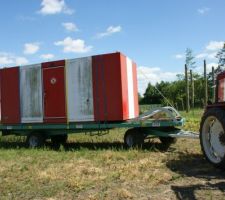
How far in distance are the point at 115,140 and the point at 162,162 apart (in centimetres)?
556

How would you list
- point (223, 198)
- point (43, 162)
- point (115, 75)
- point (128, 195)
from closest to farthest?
point (223, 198), point (128, 195), point (43, 162), point (115, 75)

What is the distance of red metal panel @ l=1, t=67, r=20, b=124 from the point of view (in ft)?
48.7

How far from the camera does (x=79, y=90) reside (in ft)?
44.0

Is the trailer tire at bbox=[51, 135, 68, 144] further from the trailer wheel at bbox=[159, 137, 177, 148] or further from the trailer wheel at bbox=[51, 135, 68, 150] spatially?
the trailer wheel at bbox=[159, 137, 177, 148]

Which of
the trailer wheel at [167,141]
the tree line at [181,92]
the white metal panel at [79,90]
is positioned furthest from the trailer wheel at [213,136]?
the tree line at [181,92]

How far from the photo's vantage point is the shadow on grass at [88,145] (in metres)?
12.6

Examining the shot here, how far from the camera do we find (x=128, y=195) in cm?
664

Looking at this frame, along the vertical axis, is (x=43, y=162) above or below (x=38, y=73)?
below

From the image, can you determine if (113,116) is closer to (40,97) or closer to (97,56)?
(97,56)

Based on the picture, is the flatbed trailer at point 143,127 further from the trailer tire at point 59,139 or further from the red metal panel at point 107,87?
the trailer tire at point 59,139

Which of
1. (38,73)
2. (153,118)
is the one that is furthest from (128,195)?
(38,73)

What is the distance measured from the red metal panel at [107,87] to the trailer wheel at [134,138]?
1.76 feet

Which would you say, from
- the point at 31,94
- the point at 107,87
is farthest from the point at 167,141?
the point at 31,94

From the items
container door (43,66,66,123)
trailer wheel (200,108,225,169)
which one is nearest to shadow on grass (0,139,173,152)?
container door (43,66,66,123)
